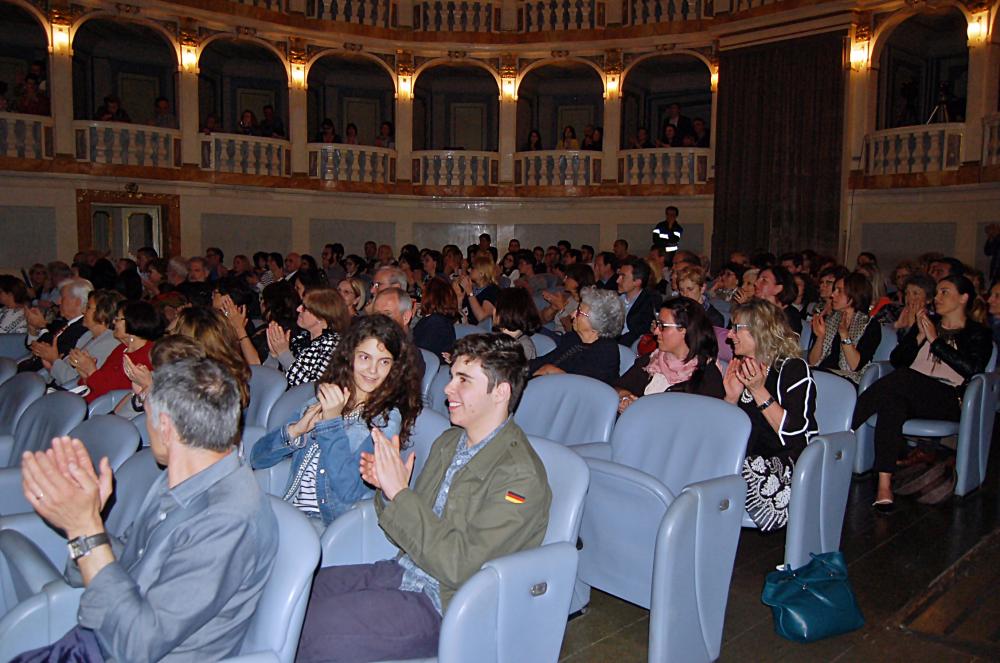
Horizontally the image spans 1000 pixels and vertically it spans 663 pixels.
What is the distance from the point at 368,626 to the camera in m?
2.25

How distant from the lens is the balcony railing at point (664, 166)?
14562mm

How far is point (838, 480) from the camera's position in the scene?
353 centimetres

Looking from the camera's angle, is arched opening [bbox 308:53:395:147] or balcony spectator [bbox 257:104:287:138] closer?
balcony spectator [bbox 257:104:287:138]

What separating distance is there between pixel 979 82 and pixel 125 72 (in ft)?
46.4

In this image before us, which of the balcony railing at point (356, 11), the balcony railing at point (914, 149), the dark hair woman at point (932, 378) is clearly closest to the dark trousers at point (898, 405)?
the dark hair woman at point (932, 378)

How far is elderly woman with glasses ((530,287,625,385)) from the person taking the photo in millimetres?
4508

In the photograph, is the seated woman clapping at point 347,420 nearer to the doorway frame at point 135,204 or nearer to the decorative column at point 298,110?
the doorway frame at point 135,204

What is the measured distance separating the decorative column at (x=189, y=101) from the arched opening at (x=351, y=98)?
3344 millimetres

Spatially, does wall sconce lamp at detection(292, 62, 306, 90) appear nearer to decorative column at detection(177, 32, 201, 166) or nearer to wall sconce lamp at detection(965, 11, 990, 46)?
decorative column at detection(177, 32, 201, 166)

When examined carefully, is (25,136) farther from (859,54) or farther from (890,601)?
(890,601)

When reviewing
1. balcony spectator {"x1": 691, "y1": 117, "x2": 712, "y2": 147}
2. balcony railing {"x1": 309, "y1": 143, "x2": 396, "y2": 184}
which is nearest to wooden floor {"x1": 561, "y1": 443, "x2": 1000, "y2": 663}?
balcony spectator {"x1": 691, "y1": 117, "x2": 712, "y2": 147}

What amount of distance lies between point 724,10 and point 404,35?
18.6ft

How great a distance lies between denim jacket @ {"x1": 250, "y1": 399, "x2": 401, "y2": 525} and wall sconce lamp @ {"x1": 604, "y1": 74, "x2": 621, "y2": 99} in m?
13.2

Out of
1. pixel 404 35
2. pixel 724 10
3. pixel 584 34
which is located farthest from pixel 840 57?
pixel 404 35
